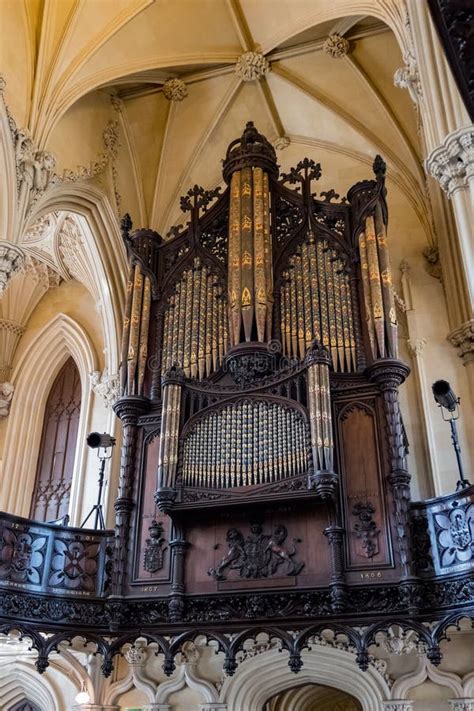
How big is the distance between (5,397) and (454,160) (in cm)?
1175

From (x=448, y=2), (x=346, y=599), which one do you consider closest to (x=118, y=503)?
(x=346, y=599)

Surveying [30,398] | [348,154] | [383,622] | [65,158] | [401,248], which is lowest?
[383,622]

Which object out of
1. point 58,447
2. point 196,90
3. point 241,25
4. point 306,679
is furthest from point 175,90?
point 306,679

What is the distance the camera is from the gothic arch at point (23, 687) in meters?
12.3

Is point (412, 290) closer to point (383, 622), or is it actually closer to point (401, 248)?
point (401, 248)

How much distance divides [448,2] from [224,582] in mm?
7275

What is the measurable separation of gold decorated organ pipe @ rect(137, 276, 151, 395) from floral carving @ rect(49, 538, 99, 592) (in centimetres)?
235

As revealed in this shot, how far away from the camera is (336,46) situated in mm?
14305

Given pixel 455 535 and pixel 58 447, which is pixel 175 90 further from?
pixel 455 535

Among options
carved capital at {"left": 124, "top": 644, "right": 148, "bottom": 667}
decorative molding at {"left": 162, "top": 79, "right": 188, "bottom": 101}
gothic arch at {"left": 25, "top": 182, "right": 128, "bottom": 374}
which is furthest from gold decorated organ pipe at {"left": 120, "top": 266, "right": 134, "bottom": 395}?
decorative molding at {"left": 162, "top": 79, "right": 188, "bottom": 101}

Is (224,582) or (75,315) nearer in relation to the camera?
(224,582)

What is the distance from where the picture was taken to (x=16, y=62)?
39.9ft

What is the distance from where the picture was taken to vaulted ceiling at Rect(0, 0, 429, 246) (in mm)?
12516

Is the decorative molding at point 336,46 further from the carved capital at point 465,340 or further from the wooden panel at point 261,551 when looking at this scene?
the wooden panel at point 261,551
